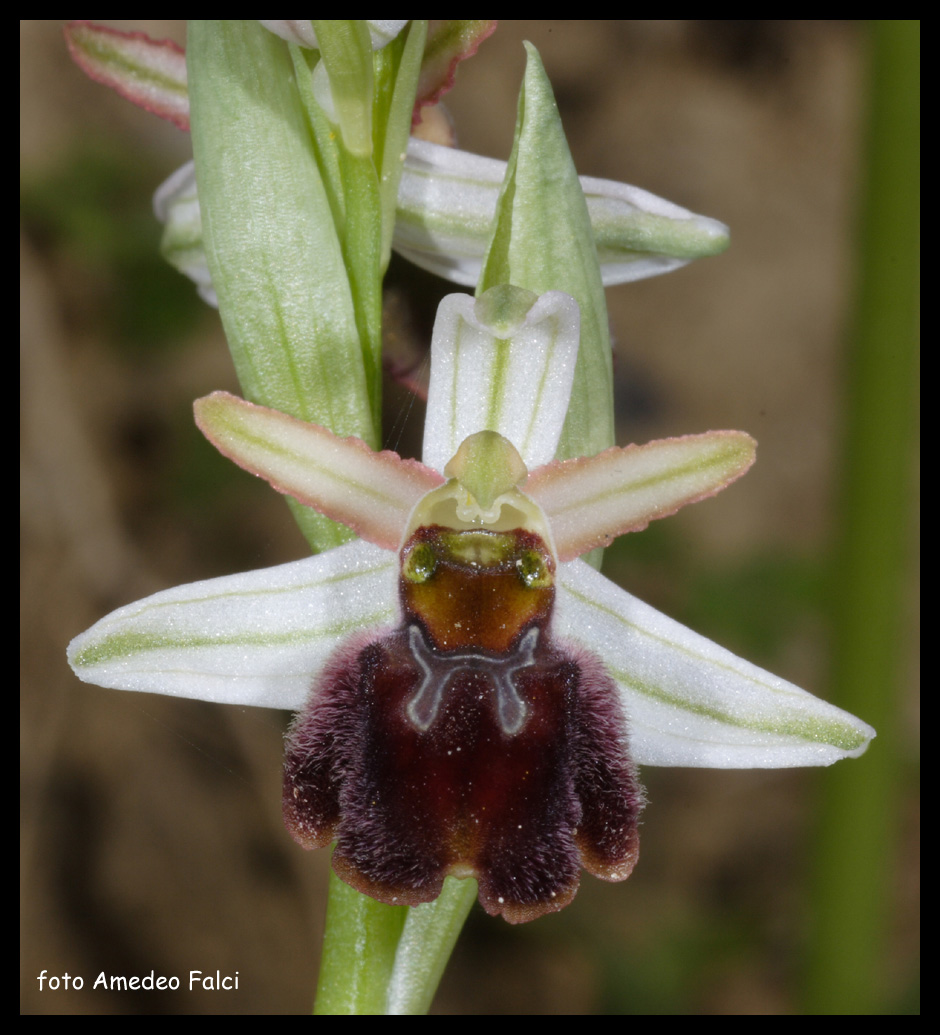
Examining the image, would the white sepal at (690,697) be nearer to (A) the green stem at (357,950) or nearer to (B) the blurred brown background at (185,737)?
(A) the green stem at (357,950)

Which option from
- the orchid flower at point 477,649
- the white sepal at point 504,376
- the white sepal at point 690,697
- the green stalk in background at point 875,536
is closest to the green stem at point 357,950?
the orchid flower at point 477,649

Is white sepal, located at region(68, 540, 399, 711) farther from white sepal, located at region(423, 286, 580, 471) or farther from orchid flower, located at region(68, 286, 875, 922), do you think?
white sepal, located at region(423, 286, 580, 471)

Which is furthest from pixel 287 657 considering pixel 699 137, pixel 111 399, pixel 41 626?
pixel 699 137

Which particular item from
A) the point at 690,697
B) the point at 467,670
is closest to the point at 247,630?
the point at 467,670

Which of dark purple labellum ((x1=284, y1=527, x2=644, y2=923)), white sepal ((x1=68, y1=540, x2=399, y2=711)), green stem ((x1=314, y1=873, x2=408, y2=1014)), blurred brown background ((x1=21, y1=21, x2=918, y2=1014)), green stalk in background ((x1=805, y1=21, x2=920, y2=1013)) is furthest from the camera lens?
blurred brown background ((x1=21, y1=21, x2=918, y2=1014))

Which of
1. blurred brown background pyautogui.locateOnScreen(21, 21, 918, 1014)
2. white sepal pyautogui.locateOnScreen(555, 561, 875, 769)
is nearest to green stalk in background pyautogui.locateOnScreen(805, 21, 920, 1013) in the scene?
blurred brown background pyautogui.locateOnScreen(21, 21, 918, 1014)

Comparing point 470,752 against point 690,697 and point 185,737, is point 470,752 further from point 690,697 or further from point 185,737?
point 185,737

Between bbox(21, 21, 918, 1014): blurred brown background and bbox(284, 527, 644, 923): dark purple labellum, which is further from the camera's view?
bbox(21, 21, 918, 1014): blurred brown background
